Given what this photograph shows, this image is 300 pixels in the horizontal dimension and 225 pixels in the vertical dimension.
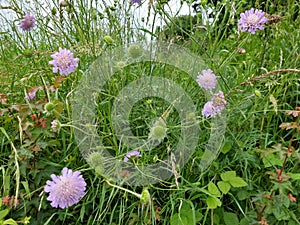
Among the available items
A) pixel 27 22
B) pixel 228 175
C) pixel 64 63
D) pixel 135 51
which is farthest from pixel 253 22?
pixel 27 22

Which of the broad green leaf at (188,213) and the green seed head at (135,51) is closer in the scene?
the broad green leaf at (188,213)

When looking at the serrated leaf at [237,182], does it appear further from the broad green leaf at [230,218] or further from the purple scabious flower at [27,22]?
the purple scabious flower at [27,22]

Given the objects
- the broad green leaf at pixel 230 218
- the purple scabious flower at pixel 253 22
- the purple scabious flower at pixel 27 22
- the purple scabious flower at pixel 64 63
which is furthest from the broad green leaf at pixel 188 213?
the purple scabious flower at pixel 27 22

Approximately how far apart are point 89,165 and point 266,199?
0.54 metres

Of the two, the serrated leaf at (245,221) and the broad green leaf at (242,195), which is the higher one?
the broad green leaf at (242,195)

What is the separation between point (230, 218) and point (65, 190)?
1.64 feet

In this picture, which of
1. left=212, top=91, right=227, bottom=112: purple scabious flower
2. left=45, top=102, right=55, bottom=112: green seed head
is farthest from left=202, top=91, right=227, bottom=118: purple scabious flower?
left=45, top=102, right=55, bottom=112: green seed head

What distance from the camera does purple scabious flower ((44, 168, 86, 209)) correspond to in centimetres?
100

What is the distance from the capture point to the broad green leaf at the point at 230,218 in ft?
3.76

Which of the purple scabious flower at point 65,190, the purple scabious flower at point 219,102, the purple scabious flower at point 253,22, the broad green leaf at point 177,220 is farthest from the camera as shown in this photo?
the purple scabious flower at point 253,22

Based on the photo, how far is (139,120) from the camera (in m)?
1.44

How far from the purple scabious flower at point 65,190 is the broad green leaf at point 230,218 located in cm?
44

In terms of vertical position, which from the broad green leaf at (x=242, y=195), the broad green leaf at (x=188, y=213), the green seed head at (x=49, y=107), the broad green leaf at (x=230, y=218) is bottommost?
the broad green leaf at (x=230, y=218)

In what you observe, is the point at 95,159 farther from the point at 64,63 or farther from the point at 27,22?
the point at 27,22
